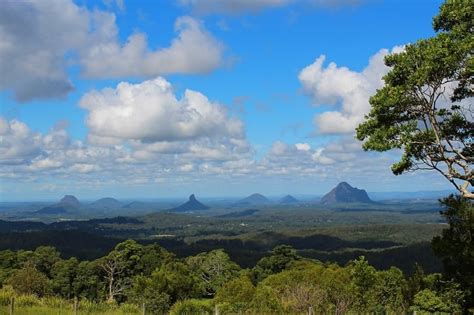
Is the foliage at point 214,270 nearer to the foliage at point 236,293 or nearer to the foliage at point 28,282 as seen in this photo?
the foliage at point 236,293

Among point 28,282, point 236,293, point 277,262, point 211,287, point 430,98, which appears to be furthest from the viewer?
point 277,262

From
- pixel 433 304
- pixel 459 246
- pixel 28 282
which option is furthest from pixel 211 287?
pixel 459 246

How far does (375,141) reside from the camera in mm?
13617

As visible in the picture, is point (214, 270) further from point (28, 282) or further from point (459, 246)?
point (459, 246)

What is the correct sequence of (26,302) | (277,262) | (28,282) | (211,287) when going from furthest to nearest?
(277,262)
(211,287)
(28,282)
(26,302)

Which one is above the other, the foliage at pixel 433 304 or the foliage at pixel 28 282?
the foliage at pixel 433 304

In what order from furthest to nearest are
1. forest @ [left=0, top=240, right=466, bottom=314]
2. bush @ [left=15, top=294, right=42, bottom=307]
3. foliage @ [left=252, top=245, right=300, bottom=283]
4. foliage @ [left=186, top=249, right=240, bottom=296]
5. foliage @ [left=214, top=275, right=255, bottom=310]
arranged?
foliage @ [left=252, top=245, right=300, bottom=283], foliage @ [left=186, top=249, right=240, bottom=296], foliage @ [left=214, top=275, right=255, bottom=310], forest @ [left=0, top=240, right=466, bottom=314], bush @ [left=15, top=294, right=42, bottom=307]

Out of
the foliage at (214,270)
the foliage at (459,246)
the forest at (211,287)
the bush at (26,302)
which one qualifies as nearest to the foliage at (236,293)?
the forest at (211,287)

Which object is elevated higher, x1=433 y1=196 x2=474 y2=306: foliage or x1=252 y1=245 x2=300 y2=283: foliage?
x1=433 y1=196 x2=474 y2=306: foliage

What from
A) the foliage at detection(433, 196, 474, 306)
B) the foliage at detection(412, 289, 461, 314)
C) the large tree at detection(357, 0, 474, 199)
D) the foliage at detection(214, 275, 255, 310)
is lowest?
the foliage at detection(214, 275, 255, 310)

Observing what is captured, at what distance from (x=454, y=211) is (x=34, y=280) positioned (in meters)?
39.0

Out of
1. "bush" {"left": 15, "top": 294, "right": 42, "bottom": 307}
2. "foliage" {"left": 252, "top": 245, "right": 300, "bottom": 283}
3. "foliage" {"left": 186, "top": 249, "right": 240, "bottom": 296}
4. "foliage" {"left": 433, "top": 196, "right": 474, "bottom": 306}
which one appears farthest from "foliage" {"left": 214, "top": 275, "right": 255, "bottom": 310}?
"foliage" {"left": 252, "top": 245, "right": 300, "bottom": 283}

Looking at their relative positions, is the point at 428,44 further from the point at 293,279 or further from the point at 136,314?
the point at 293,279

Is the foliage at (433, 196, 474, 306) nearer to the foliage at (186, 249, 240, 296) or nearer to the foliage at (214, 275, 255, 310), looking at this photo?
the foliage at (214, 275, 255, 310)
